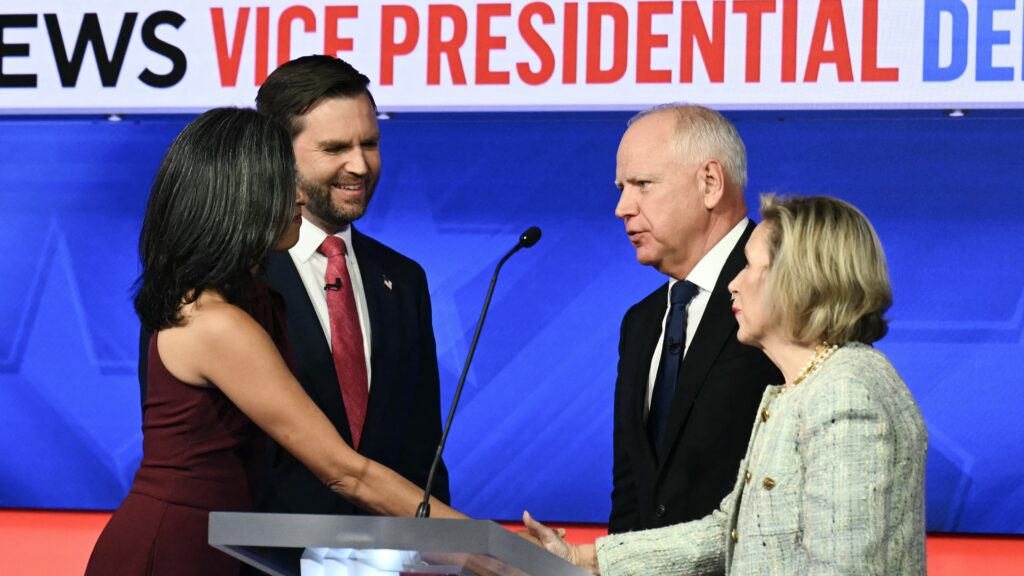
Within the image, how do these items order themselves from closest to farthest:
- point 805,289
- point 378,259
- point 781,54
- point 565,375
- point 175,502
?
point 805,289 → point 175,502 → point 378,259 → point 781,54 → point 565,375

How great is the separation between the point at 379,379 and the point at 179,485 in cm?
79

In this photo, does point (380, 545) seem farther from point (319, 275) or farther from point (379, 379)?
point (319, 275)

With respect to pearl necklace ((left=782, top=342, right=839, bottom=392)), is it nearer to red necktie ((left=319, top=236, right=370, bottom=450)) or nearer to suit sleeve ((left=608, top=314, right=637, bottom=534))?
suit sleeve ((left=608, top=314, right=637, bottom=534))

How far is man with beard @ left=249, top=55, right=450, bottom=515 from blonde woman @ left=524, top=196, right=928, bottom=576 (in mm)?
969

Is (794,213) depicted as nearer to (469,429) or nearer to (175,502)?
(175,502)

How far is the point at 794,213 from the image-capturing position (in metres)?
2.22

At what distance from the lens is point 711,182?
10.2 feet

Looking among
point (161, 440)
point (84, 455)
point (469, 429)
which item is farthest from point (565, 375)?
point (161, 440)

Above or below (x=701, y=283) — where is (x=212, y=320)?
below

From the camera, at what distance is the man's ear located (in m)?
3.09

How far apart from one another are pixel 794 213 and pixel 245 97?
2695 mm

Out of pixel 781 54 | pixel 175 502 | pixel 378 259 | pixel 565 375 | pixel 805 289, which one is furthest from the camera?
pixel 565 375

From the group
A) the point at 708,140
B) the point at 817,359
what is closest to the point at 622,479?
the point at 708,140

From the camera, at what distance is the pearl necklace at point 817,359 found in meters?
2.16
